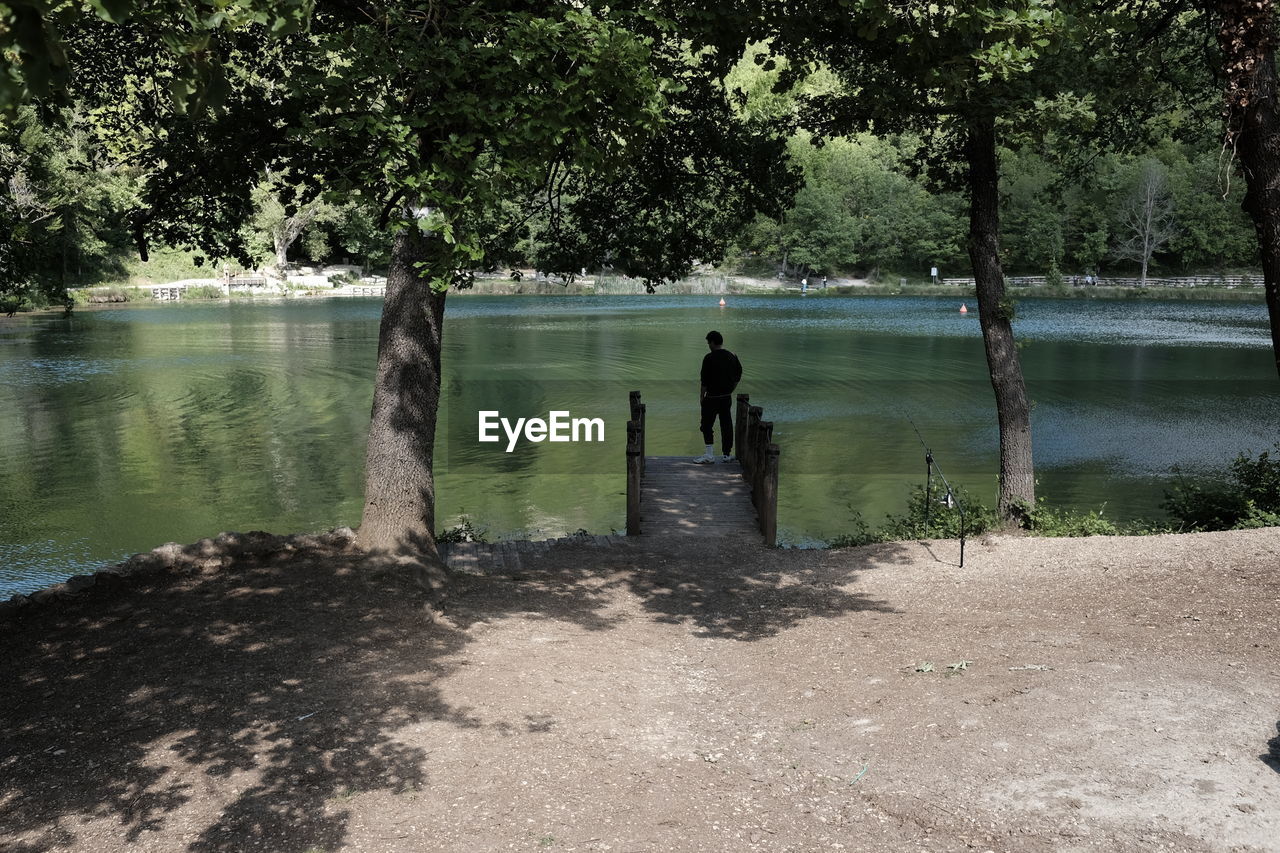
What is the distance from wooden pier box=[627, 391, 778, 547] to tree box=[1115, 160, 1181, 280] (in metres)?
70.0

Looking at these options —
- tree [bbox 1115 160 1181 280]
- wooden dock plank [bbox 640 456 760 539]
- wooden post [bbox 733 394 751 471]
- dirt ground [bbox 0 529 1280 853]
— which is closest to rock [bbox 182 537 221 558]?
dirt ground [bbox 0 529 1280 853]

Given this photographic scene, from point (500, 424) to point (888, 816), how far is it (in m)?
20.4

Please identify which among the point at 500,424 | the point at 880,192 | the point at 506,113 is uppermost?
the point at 880,192

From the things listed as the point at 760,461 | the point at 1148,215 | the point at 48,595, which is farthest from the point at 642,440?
the point at 1148,215

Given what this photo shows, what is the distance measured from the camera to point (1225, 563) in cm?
890

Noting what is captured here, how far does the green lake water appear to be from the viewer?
677 inches

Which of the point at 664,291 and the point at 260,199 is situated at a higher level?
the point at 260,199

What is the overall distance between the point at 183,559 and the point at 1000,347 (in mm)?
9255

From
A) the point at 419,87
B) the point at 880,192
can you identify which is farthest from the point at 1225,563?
the point at 880,192

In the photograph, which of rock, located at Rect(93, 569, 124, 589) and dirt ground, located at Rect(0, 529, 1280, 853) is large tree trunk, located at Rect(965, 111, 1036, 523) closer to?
dirt ground, located at Rect(0, 529, 1280, 853)

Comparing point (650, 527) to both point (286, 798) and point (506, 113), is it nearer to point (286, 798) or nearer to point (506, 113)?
point (506, 113)

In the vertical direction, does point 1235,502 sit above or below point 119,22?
below

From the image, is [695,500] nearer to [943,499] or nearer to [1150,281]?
[943,499]

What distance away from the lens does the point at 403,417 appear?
32.0ft
